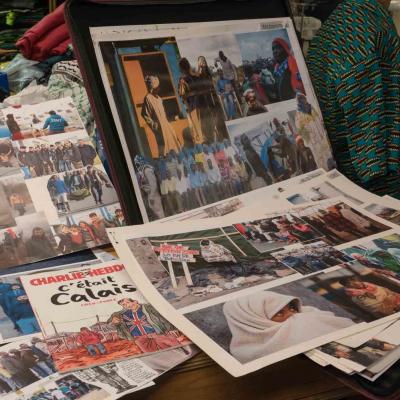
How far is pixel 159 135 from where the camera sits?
2.60 feet

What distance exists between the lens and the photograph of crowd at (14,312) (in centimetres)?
56

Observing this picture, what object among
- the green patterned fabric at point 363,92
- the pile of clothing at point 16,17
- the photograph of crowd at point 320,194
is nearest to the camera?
the photograph of crowd at point 320,194

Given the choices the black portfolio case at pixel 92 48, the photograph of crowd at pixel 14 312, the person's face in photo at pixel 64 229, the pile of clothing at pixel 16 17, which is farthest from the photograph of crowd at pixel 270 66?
the pile of clothing at pixel 16 17

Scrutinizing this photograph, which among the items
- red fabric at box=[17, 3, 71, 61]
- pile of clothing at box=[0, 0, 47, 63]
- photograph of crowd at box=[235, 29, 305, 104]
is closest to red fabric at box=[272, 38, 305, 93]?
photograph of crowd at box=[235, 29, 305, 104]

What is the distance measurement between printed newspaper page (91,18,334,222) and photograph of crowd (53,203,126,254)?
54 millimetres

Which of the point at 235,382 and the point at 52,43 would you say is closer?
the point at 235,382

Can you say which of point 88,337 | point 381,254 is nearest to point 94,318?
point 88,337

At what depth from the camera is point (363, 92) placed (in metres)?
0.95

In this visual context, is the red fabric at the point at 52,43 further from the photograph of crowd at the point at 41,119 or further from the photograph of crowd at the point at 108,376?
the photograph of crowd at the point at 108,376

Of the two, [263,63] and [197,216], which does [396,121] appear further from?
[197,216]

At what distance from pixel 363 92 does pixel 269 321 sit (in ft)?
1.77

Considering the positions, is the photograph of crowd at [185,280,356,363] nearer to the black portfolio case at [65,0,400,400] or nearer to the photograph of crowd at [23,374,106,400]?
the photograph of crowd at [23,374,106,400]

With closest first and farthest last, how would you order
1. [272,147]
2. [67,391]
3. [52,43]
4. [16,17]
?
1. [67,391]
2. [272,147]
3. [52,43]
4. [16,17]

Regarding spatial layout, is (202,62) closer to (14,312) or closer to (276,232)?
(276,232)
